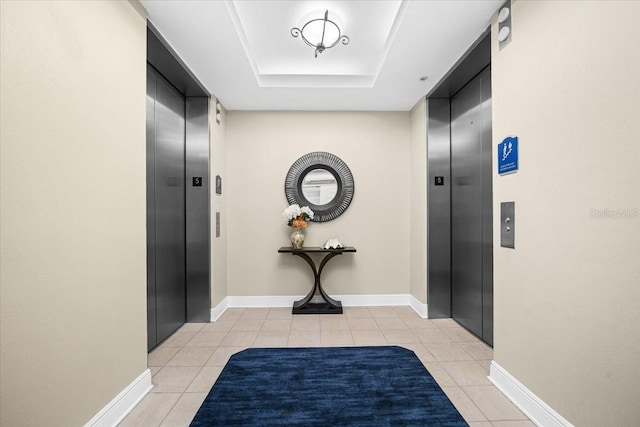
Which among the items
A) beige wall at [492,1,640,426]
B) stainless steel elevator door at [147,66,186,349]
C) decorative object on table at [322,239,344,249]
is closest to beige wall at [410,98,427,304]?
decorative object on table at [322,239,344,249]

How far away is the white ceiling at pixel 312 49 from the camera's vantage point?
2.17m

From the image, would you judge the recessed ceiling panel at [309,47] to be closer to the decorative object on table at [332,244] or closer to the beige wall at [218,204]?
the beige wall at [218,204]

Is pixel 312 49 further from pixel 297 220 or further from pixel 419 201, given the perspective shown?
pixel 419 201

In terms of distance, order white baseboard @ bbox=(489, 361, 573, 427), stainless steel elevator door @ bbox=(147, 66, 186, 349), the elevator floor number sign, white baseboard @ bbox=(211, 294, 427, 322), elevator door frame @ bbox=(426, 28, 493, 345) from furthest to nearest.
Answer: white baseboard @ bbox=(211, 294, 427, 322), elevator door frame @ bbox=(426, 28, 493, 345), stainless steel elevator door @ bbox=(147, 66, 186, 349), the elevator floor number sign, white baseboard @ bbox=(489, 361, 573, 427)

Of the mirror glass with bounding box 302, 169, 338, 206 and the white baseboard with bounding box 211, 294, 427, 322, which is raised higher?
the mirror glass with bounding box 302, 169, 338, 206

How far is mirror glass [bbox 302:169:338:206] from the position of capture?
4090 millimetres

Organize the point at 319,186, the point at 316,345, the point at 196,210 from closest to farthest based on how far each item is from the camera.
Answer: the point at 316,345, the point at 196,210, the point at 319,186

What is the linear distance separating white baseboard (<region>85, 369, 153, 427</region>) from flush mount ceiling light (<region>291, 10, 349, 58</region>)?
9.54ft

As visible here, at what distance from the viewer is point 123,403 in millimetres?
1849

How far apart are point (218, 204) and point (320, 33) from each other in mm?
2219

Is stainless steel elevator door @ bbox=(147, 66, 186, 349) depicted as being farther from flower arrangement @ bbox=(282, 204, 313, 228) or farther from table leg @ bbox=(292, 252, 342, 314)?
table leg @ bbox=(292, 252, 342, 314)

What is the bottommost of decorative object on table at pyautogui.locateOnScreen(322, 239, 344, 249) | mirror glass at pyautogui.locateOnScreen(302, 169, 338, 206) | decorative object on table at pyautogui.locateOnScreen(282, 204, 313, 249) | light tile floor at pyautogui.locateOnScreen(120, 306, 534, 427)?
light tile floor at pyautogui.locateOnScreen(120, 306, 534, 427)

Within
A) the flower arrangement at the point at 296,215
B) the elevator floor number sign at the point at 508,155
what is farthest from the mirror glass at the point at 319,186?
the elevator floor number sign at the point at 508,155

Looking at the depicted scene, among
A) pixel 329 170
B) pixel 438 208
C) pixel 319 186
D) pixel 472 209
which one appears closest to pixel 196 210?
pixel 319 186
